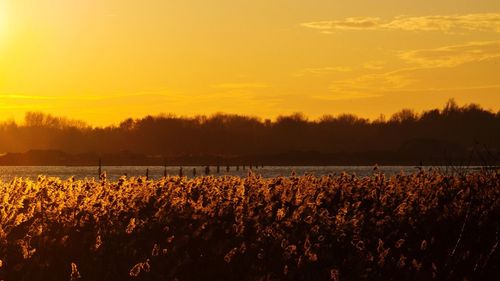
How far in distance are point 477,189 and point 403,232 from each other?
A: 461 centimetres

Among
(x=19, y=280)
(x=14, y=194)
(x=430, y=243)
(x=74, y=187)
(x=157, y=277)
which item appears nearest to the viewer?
(x=157, y=277)

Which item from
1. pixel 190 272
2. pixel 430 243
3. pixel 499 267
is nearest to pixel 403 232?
pixel 430 243

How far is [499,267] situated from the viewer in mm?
13117

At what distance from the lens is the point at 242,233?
12969mm

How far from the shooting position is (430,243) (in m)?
14.4

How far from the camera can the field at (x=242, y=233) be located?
1147cm

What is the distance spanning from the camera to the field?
11469 millimetres

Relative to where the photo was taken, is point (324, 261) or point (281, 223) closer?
point (324, 261)

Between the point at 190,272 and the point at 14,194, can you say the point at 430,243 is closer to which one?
the point at 190,272

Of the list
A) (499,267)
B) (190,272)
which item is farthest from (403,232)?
(190,272)

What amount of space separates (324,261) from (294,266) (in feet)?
1.60

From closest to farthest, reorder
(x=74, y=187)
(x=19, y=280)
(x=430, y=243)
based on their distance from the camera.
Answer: (x=19, y=280), (x=430, y=243), (x=74, y=187)

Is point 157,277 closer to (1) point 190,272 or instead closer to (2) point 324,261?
(1) point 190,272

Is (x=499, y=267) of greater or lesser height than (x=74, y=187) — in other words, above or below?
below
